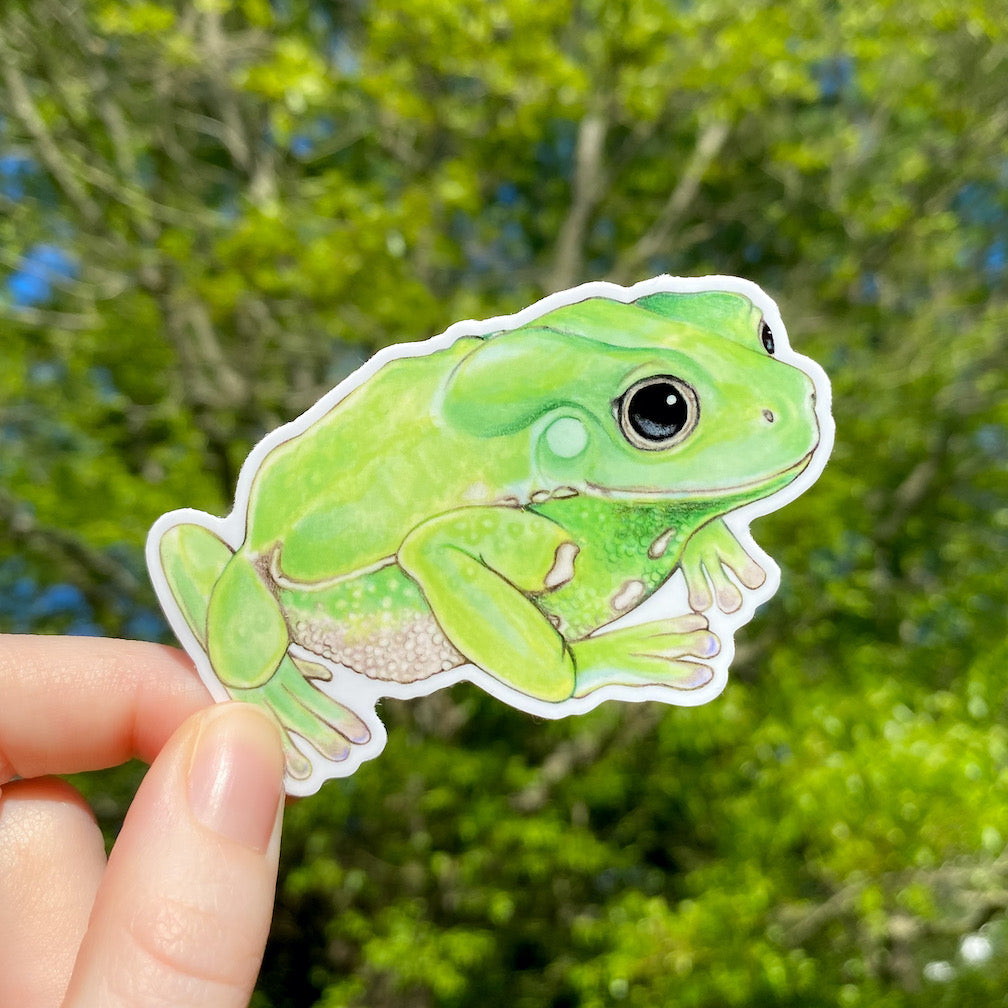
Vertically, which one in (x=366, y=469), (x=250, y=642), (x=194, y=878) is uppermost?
(x=366, y=469)

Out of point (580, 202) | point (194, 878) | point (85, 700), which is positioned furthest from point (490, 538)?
point (580, 202)

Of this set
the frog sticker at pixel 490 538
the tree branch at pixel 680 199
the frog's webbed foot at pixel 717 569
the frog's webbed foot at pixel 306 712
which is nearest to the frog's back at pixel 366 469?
the frog sticker at pixel 490 538

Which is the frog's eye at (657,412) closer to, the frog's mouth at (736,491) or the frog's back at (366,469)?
the frog's mouth at (736,491)

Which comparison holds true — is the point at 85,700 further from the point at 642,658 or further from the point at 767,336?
the point at 767,336

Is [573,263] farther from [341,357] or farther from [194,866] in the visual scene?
[194,866]

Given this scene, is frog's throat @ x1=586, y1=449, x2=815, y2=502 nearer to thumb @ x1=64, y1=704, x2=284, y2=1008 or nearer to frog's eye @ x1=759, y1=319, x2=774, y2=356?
frog's eye @ x1=759, y1=319, x2=774, y2=356

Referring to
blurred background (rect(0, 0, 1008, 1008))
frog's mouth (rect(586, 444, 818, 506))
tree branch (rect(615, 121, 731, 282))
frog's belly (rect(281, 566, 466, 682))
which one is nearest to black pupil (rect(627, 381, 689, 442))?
frog's mouth (rect(586, 444, 818, 506))
